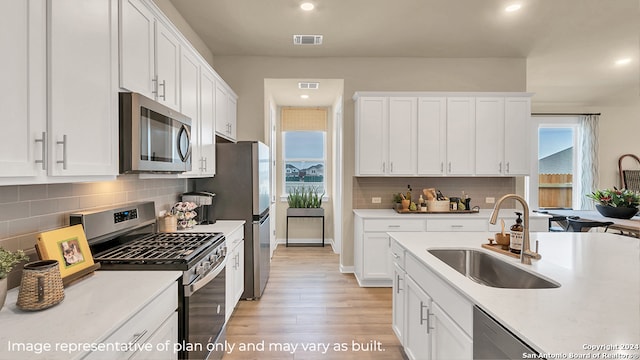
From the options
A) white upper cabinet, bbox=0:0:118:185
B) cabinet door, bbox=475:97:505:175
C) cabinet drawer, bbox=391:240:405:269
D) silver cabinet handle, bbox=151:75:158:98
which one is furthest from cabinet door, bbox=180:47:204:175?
cabinet door, bbox=475:97:505:175

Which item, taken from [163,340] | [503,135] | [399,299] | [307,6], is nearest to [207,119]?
[307,6]

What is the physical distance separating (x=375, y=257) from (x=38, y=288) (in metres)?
3.21

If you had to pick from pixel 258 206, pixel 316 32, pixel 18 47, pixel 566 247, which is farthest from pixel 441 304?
pixel 316 32

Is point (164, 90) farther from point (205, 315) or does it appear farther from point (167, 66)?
point (205, 315)

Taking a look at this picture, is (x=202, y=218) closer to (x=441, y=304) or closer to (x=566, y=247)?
(x=441, y=304)

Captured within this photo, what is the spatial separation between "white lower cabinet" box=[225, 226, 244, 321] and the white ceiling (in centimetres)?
214

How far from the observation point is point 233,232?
287 centimetres

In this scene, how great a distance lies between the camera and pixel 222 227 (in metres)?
2.93

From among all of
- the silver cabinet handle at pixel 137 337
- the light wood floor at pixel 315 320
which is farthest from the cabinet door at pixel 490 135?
the silver cabinet handle at pixel 137 337

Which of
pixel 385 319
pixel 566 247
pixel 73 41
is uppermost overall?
pixel 73 41

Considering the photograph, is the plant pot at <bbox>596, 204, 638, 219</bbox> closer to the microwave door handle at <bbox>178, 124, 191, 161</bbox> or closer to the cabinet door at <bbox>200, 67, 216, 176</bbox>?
the cabinet door at <bbox>200, 67, 216, 176</bbox>

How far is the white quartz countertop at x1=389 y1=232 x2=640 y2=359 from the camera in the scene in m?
0.91

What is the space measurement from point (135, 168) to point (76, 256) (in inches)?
19.2

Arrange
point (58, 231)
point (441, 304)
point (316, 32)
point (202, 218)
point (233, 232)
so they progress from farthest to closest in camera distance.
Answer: point (316, 32) < point (202, 218) < point (233, 232) < point (441, 304) < point (58, 231)
